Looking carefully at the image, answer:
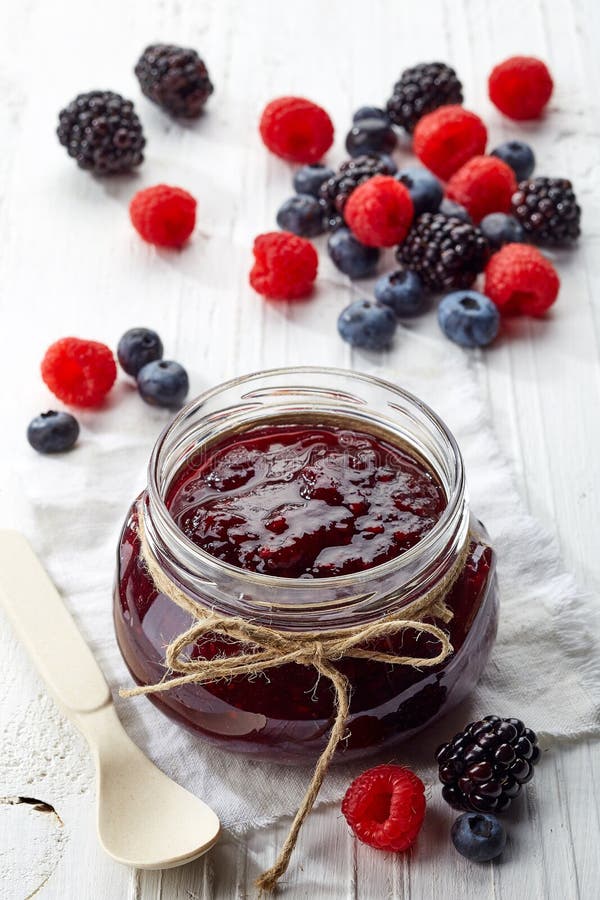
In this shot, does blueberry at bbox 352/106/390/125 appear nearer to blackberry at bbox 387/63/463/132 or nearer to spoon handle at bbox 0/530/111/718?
blackberry at bbox 387/63/463/132

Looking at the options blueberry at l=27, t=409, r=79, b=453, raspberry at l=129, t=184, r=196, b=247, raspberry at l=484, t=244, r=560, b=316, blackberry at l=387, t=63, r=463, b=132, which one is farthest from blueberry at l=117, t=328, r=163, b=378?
blackberry at l=387, t=63, r=463, b=132

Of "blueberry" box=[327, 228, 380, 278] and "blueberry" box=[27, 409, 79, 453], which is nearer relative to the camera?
"blueberry" box=[27, 409, 79, 453]

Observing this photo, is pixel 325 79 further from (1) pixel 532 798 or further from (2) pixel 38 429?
(1) pixel 532 798

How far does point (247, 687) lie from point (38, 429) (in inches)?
30.0

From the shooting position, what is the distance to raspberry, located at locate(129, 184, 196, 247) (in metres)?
2.29

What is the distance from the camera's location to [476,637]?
1.40 meters

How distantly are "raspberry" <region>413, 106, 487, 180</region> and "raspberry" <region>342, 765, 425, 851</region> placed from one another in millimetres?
1486

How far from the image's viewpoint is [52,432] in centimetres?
190

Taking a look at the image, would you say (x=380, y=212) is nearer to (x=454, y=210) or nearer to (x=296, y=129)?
(x=454, y=210)

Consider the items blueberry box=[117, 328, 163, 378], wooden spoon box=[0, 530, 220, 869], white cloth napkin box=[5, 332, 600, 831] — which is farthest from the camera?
blueberry box=[117, 328, 163, 378]

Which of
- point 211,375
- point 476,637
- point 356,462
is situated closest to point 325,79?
point 211,375

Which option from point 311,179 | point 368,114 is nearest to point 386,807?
point 311,179

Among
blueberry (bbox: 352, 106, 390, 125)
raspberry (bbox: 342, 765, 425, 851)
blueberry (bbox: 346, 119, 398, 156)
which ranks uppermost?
blueberry (bbox: 352, 106, 390, 125)

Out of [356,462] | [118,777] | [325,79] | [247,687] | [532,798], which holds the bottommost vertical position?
[532,798]
